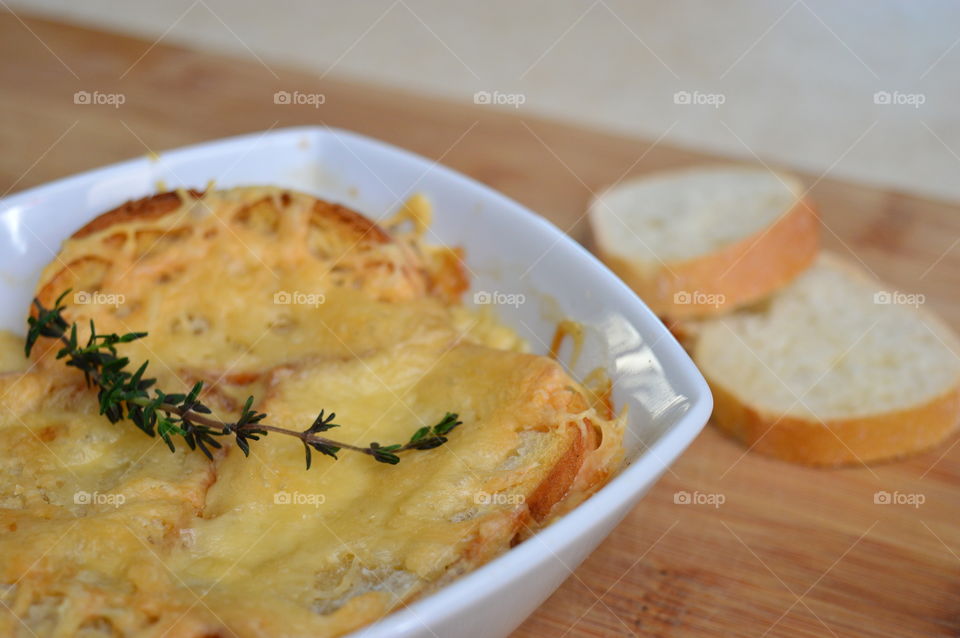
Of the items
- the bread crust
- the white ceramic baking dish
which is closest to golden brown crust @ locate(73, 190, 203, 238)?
the white ceramic baking dish

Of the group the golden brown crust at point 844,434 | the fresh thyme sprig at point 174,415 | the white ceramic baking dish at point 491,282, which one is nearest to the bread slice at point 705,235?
the golden brown crust at point 844,434

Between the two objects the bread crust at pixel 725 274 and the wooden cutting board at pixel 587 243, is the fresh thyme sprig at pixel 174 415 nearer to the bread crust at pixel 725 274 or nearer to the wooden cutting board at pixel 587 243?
the wooden cutting board at pixel 587 243

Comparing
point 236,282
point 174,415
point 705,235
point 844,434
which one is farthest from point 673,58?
point 174,415

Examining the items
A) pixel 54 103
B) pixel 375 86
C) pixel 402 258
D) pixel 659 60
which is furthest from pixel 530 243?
pixel 659 60

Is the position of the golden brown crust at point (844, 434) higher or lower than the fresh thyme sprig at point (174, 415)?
lower

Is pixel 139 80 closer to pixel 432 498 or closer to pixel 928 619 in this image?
pixel 432 498

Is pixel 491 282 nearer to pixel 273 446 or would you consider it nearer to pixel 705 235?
pixel 273 446
